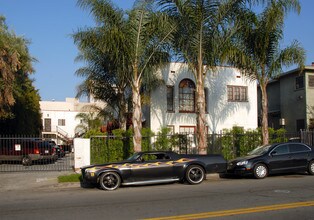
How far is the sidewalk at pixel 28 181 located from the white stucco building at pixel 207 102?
7970 mm

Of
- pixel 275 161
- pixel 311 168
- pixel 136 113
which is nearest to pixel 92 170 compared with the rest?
pixel 136 113

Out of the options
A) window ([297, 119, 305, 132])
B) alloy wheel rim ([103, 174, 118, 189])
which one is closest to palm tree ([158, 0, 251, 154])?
alloy wheel rim ([103, 174, 118, 189])

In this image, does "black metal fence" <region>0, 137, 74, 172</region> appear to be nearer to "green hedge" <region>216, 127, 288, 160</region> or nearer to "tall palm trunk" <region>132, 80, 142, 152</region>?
"tall palm trunk" <region>132, 80, 142, 152</region>

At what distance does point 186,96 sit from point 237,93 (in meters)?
3.53

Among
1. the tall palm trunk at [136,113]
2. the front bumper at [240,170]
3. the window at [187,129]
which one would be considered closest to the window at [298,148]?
the front bumper at [240,170]

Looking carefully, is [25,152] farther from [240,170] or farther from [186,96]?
[240,170]

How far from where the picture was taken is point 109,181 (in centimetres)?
1328

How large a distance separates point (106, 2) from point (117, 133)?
277 inches

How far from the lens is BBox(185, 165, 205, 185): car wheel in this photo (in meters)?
14.1

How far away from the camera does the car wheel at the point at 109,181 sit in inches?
521

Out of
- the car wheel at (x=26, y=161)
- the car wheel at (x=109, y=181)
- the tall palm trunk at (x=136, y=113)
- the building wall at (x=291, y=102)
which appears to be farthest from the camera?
the building wall at (x=291, y=102)

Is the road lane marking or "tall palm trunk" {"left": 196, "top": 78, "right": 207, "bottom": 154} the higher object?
"tall palm trunk" {"left": 196, "top": 78, "right": 207, "bottom": 154}

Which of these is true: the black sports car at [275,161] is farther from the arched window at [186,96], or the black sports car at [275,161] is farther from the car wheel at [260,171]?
the arched window at [186,96]

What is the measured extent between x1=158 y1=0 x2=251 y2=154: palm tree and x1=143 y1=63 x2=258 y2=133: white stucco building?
6445 mm
